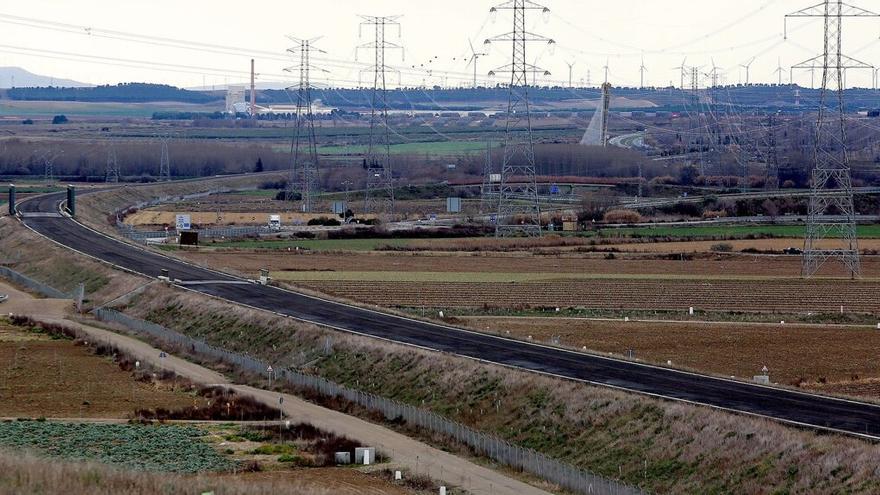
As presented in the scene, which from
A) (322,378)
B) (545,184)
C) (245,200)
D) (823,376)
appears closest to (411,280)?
(322,378)

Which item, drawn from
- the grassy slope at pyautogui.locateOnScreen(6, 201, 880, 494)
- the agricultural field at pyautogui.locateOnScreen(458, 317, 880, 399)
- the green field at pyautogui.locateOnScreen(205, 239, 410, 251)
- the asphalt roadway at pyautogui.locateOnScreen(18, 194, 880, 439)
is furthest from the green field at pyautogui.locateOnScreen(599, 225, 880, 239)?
the grassy slope at pyautogui.locateOnScreen(6, 201, 880, 494)

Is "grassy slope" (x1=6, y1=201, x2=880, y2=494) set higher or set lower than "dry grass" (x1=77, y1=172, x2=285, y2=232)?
lower

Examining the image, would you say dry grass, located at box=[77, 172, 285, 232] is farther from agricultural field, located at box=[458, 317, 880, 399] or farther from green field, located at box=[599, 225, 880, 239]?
agricultural field, located at box=[458, 317, 880, 399]

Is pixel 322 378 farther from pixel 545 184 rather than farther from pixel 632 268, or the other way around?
pixel 545 184

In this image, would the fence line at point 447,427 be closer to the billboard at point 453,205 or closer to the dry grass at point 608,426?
the dry grass at point 608,426

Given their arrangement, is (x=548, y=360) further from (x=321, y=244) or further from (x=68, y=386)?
(x=321, y=244)

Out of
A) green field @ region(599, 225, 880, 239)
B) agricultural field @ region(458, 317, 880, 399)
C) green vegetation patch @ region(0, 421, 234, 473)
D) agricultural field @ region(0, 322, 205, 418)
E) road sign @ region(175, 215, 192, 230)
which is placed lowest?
agricultural field @ region(0, 322, 205, 418)

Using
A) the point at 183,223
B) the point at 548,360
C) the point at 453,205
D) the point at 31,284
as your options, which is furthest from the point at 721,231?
the point at 548,360
